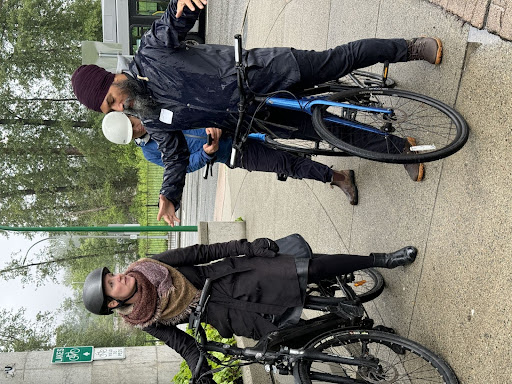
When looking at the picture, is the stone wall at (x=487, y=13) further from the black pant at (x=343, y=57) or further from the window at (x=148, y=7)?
the window at (x=148, y=7)

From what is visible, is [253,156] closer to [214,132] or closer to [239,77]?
[214,132]

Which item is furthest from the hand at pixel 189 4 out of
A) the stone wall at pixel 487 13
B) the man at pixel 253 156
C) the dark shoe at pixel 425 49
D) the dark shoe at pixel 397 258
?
the dark shoe at pixel 397 258

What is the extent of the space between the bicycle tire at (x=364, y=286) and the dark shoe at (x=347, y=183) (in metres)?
0.96

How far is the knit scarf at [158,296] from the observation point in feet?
13.9

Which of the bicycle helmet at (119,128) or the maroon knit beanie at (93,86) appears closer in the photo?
the maroon knit beanie at (93,86)

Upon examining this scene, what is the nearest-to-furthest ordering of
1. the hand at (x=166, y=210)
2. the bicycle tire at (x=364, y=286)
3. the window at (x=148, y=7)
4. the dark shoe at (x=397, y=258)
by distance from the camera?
the dark shoe at (x=397, y=258), the bicycle tire at (x=364, y=286), the hand at (x=166, y=210), the window at (x=148, y=7)

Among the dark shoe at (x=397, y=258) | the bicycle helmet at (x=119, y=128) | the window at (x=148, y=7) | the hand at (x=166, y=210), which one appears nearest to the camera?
the dark shoe at (x=397, y=258)

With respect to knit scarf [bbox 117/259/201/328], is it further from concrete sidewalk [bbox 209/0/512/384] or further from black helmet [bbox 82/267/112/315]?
concrete sidewalk [bbox 209/0/512/384]

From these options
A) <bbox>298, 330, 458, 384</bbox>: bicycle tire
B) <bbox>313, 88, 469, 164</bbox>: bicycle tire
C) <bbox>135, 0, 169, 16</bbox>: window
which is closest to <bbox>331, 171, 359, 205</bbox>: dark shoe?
<bbox>313, 88, 469, 164</bbox>: bicycle tire

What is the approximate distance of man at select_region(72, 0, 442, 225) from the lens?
4.42 metres

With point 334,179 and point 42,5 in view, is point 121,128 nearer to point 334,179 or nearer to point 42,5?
point 334,179

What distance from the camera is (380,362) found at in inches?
176

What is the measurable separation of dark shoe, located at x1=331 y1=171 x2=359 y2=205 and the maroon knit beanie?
2.84 metres

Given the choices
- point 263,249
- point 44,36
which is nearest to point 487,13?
point 263,249
